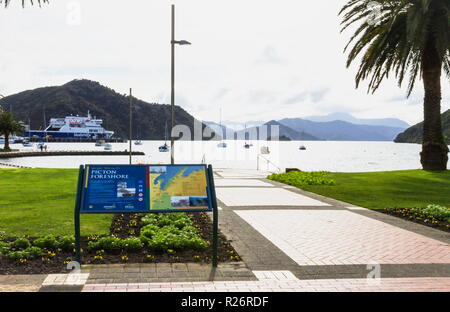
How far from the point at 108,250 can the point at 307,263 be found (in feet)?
10.6

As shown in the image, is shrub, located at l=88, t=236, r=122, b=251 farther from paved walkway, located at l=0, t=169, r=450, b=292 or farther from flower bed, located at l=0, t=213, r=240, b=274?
paved walkway, located at l=0, t=169, r=450, b=292

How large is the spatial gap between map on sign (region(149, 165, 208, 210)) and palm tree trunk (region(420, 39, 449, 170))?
2091cm

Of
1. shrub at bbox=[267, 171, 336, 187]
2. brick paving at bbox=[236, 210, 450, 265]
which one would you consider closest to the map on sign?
brick paving at bbox=[236, 210, 450, 265]

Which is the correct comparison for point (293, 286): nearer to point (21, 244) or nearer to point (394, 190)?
point (21, 244)

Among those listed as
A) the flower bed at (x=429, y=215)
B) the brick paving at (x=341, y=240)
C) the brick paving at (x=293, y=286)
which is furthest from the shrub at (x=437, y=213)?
the brick paving at (x=293, y=286)

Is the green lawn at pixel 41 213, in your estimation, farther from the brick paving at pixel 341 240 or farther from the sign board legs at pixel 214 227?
the brick paving at pixel 341 240

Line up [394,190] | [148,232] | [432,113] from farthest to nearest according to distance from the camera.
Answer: [432,113]
[394,190]
[148,232]

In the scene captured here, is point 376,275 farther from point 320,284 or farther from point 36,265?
point 36,265

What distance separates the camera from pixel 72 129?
527ft

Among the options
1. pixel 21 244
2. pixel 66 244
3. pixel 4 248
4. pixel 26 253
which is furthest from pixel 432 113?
pixel 4 248

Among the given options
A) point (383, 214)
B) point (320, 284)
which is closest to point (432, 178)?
point (383, 214)

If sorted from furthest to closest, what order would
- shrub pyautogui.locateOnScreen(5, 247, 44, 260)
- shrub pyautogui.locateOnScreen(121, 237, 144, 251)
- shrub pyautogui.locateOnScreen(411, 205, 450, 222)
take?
shrub pyautogui.locateOnScreen(411, 205, 450, 222) < shrub pyautogui.locateOnScreen(121, 237, 144, 251) < shrub pyautogui.locateOnScreen(5, 247, 44, 260)

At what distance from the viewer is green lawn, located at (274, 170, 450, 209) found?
14.1 m

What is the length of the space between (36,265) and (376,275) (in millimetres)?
4902
